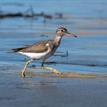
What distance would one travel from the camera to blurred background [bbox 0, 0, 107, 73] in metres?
14.6

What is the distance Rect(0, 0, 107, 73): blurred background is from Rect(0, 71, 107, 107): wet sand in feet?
4.77

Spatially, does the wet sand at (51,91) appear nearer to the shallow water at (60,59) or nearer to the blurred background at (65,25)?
the shallow water at (60,59)

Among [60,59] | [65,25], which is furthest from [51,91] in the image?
[65,25]

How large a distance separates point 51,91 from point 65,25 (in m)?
11.7

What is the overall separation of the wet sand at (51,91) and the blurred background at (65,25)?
145 cm

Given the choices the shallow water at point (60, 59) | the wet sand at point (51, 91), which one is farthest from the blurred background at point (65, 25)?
the wet sand at point (51, 91)

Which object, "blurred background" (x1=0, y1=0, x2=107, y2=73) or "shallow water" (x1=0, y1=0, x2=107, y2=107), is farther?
"blurred background" (x1=0, y1=0, x2=107, y2=73)

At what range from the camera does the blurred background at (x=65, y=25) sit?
47.9 feet

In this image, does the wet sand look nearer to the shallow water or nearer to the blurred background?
the shallow water

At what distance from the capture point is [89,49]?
1667 centimetres

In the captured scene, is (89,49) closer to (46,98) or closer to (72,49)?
(72,49)

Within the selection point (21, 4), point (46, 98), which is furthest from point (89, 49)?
point (21, 4)

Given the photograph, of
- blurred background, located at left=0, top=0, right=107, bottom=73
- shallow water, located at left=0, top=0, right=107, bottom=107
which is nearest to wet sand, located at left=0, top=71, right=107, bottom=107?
shallow water, located at left=0, top=0, right=107, bottom=107

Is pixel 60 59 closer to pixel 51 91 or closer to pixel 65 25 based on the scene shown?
pixel 51 91
